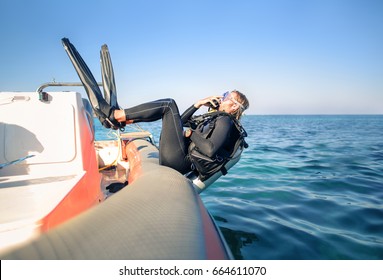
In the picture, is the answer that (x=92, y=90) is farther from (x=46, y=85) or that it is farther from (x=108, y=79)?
(x=46, y=85)

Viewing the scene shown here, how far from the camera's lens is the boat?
2.81ft

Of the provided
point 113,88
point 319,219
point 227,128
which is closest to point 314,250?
point 319,219

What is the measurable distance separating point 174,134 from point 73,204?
1487 millimetres

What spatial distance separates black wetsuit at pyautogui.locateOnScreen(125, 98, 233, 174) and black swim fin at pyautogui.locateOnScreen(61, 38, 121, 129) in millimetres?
196

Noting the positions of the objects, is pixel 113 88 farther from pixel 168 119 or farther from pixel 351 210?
pixel 351 210

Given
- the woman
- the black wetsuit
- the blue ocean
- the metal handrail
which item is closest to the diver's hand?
the woman

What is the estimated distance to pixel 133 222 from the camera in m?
1.01

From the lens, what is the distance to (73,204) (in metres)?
1.39

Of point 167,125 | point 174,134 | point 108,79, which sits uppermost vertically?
point 108,79

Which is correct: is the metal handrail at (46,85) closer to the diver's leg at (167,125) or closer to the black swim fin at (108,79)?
the black swim fin at (108,79)

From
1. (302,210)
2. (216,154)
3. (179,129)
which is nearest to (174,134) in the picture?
(179,129)

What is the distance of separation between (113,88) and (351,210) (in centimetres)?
371

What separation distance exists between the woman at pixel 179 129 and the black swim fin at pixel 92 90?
0.05 ft
